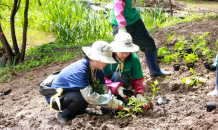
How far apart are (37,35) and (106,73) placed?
458cm

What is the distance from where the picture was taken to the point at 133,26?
10.3 ft

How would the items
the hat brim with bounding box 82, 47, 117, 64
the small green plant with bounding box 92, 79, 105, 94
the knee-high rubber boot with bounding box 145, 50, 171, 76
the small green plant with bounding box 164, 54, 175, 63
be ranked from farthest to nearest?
the small green plant with bounding box 164, 54, 175, 63 → the knee-high rubber boot with bounding box 145, 50, 171, 76 → the small green plant with bounding box 92, 79, 105, 94 → the hat brim with bounding box 82, 47, 117, 64

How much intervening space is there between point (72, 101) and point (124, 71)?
0.78 m

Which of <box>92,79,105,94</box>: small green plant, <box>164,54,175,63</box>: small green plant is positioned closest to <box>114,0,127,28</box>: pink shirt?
<box>92,79,105,94</box>: small green plant

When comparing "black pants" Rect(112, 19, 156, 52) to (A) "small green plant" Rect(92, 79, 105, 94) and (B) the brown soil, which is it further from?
(A) "small green plant" Rect(92, 79, 105, 94)

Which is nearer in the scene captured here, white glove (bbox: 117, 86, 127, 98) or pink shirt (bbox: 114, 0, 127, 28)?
white glove (bbox: 117, 86, 127, 98)

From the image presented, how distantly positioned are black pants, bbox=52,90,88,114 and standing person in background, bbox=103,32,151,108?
0.44m

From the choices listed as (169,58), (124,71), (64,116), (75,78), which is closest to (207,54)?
(169,58)

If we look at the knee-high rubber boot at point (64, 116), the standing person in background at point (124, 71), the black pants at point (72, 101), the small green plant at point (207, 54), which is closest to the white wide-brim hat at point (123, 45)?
the standing person in background at point (124, 71)

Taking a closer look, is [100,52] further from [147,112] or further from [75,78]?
[147,112]

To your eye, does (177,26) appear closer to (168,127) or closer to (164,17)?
(164,17)

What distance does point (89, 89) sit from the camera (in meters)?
2.11

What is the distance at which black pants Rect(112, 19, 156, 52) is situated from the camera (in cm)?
310

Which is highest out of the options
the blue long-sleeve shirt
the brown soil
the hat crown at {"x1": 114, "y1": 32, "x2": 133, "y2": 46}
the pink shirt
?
the pink shirt
